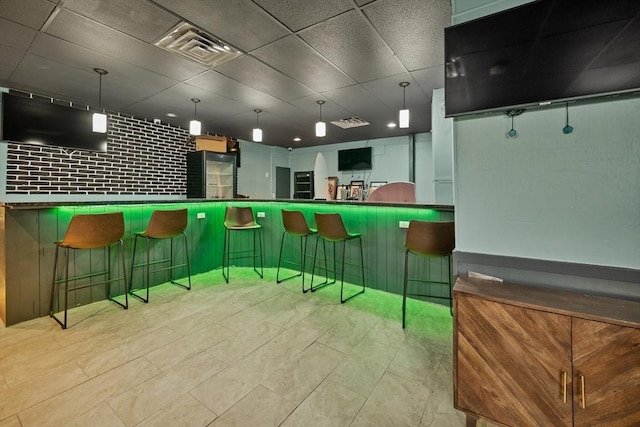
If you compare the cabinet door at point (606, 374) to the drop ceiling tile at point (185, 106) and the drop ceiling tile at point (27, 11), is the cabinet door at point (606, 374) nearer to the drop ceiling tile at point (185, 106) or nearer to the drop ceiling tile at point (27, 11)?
the drop ceiling tile at point (27, 11)

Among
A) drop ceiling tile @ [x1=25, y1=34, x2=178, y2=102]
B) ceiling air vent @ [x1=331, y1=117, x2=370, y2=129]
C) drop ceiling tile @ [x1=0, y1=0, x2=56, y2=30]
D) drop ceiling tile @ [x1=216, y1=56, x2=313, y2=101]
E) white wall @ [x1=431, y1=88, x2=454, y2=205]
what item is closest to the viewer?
drop ceiling tile @ [x1=0, y1=0, x2=56, y2=30]

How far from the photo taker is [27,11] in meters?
2.04

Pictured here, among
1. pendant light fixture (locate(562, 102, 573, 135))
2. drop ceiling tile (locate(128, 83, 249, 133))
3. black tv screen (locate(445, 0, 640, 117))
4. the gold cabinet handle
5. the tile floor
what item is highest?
drop ceiling tile (locate(128, 83, 249, 133))

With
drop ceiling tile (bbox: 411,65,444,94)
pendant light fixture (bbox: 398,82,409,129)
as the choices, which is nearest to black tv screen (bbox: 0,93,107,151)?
pendant light fixture (bbox: 398,82,409,129)

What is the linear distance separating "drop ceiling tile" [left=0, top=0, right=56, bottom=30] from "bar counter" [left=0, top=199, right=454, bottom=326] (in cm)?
148

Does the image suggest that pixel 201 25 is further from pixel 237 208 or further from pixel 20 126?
pixel 20 126

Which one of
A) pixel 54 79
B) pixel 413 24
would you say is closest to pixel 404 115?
pixel 413 24

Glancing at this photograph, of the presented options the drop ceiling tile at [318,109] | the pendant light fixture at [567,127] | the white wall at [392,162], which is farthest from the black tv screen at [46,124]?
the pendant light fixture at [567,127]

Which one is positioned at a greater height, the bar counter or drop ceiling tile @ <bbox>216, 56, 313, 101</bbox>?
drop ceiling tile @ <bbox>216, 56, 313, 101</bbox>

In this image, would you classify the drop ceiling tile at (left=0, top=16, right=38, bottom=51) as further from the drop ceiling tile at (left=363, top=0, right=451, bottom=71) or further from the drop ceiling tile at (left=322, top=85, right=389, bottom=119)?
the drop ceiling tile at (left=322, top=85, right=389, bottom=119)

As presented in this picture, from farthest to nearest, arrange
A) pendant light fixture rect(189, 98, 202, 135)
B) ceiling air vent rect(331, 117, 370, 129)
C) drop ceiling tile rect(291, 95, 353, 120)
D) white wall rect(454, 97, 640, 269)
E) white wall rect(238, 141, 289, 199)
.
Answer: white wall rect(238, 141, 289, 199) → ceiling air vent rect(331, 117, 370, 129) → drop ceiling tile rect(291, 95, 353, 120) → pendant light fixture rect(189, 98, 202, 135) → white wall rect(454, 97, 640, 269)

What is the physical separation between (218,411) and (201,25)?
108 inches

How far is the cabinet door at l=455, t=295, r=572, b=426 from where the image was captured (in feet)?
3.70

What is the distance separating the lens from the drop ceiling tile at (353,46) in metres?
2.24
